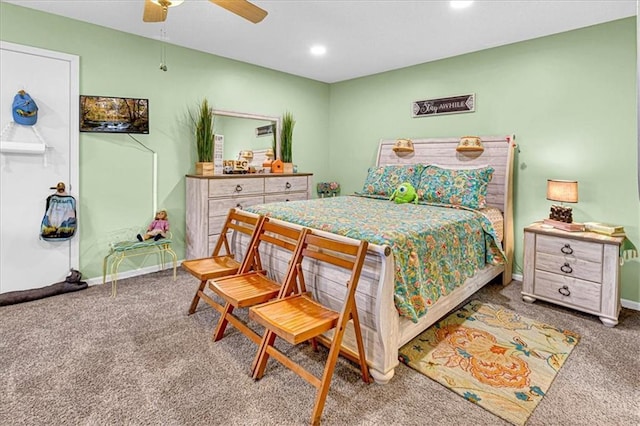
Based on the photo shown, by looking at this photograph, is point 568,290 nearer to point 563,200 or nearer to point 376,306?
point 563,200

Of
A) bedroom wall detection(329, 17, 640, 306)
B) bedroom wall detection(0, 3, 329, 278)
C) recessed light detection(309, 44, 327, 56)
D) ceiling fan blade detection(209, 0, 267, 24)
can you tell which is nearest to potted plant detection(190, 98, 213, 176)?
bedroom wall detection(0, 3, 329, 278)

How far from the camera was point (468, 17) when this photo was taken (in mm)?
2992

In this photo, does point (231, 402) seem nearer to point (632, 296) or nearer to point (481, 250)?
point (481, 250)

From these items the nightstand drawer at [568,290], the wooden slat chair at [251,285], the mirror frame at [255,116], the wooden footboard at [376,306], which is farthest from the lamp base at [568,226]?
the mirror frame at [255,116]

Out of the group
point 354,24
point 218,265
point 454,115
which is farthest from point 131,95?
point 454,115

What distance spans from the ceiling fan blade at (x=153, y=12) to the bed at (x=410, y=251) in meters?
1.60

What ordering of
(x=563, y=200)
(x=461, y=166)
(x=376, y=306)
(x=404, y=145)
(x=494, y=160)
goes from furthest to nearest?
1. (x=404, y=145)
2. (x=461, y=166)
3. (x=494, y=160)
4. (x=563, y=200)
5. (x=376, y=306)

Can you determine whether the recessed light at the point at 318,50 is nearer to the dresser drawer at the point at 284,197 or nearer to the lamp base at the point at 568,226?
the dresser drawer at the point at 284,197

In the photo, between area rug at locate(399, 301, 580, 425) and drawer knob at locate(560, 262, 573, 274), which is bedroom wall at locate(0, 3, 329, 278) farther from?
drawer knob at locate(560, 262, 573, 274)

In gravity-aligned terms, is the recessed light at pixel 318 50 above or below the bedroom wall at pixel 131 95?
above

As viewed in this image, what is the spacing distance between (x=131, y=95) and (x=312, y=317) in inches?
123

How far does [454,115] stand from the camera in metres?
4.08

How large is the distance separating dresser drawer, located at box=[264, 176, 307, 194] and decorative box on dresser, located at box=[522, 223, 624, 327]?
277 cm

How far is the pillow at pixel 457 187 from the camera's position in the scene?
3289mm
